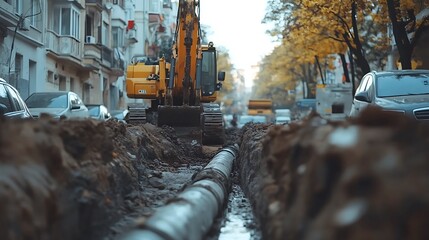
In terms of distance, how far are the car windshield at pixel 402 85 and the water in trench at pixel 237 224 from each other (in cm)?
503

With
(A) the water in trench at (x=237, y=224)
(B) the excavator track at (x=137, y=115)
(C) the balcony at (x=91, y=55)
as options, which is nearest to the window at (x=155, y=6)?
(C) the balcony at (x=91, y=55)

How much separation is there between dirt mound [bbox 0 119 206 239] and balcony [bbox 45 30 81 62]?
2268cm

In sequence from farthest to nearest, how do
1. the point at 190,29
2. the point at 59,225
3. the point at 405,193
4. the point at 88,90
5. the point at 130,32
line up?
the point at 130,32 → the point at 88,90 → the point at 190,29 → the point at 59,225 → the point at 405,193

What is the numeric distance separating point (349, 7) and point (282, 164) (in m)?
20.1

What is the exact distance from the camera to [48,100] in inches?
685

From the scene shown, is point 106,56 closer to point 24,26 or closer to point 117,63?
point 117,63

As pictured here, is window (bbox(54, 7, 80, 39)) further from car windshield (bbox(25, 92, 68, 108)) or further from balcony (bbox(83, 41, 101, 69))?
car windshield (bbox(25, 92, 68, 108))

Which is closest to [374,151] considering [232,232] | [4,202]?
[4,202]

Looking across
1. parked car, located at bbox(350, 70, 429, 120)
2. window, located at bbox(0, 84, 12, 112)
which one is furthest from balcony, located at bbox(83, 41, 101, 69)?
window, located at bbox(0, 84, 12, 112)

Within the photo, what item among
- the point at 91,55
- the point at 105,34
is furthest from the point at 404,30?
the point at 105,34

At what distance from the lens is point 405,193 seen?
2.74 m

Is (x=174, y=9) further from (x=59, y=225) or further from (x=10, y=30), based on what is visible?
(x=59, y=225)

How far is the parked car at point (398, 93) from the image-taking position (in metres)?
11.1

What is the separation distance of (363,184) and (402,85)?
10.1 meters
